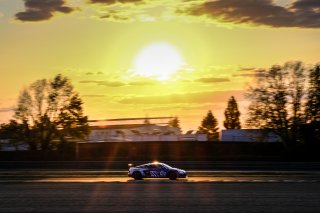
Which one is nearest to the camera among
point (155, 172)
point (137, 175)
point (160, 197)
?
point (160, 197)

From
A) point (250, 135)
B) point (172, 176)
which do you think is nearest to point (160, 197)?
point (172, 176)

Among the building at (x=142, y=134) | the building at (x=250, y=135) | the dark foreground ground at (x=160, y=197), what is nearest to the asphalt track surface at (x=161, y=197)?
the dark foreground ground at (x=160, y=197)

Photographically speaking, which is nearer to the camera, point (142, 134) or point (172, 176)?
point (172, 176)

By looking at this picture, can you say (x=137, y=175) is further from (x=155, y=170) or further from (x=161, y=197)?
(x=161, y=197)

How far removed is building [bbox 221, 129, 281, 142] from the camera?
245ft

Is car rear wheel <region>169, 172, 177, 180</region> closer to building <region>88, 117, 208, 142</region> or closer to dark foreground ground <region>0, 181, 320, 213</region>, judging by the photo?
dark foreground ground <region>0, 181, 320, 213</region>

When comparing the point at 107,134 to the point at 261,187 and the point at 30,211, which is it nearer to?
the point at 261,187

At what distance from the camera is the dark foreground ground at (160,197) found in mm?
21156

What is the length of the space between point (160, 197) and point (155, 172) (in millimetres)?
11523

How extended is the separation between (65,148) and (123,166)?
71.8 ft

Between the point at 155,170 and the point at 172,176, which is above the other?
the point at 155,170

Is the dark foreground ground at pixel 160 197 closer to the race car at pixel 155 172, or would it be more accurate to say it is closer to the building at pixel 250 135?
the race car at pixel 155 172

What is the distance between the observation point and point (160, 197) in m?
24.4

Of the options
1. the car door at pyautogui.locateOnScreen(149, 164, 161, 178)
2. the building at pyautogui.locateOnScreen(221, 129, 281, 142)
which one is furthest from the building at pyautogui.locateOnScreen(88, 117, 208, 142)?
the car door at pyautogui.locateOnScreen(149, 164, 161, 178)
